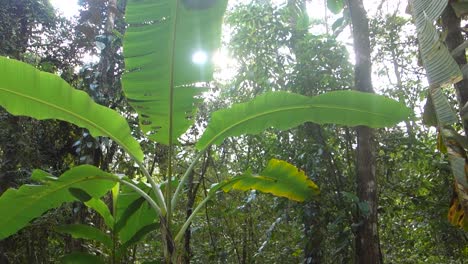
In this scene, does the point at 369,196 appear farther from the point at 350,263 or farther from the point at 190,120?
the point at 190,120

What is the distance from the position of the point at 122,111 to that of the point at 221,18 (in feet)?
10.2

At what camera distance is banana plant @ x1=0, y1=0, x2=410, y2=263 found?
2.07 metres

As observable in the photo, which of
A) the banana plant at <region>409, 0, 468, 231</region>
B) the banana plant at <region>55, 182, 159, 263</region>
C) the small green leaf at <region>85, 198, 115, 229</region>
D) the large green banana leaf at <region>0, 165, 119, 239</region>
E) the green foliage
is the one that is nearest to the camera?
the banana plant at <region>409, 0, 468, 231</region>

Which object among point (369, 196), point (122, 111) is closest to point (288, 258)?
point (369, 196)

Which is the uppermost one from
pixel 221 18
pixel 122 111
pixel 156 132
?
pixel 122 111

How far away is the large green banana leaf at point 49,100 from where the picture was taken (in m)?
2.03

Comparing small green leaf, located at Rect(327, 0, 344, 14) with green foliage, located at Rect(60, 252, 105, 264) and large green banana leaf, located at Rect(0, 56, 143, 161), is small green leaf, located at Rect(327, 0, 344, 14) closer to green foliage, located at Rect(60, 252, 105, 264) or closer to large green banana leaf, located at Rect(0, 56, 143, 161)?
large green banana leaf, located at Rect(0, 56, 143, 161)

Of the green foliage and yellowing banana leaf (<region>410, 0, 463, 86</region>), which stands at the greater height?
yellowing banana leaf (<region>410, 0, 463, 86</region>)

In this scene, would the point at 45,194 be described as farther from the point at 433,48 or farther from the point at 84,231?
the point at 433,48

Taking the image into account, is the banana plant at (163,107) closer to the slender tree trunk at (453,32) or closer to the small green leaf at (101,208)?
the small green leaf at (101,208)

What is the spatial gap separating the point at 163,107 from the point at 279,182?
0.89 meters

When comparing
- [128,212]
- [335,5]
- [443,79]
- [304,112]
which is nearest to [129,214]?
[128,212]

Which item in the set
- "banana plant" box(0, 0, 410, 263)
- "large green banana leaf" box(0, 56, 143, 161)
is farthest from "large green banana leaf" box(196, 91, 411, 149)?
"large green banana leaf" box(0, 56, 143, 161)

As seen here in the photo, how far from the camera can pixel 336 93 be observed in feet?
7.35
